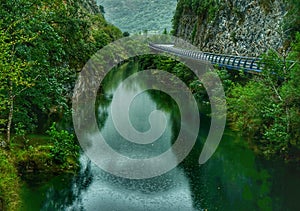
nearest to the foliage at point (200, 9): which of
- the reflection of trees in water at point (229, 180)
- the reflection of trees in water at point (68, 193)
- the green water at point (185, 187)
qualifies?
the green water at point (185, 187)

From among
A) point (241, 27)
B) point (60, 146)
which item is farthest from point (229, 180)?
point (241, 27)

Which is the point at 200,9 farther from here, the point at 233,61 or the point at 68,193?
the point at 68,193

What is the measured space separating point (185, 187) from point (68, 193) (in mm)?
7191

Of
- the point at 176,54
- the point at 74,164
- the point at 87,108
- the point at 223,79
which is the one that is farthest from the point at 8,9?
the point at 176,54

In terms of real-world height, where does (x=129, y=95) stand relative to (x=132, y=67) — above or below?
below

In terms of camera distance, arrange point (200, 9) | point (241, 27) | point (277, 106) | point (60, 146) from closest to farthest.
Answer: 1. point (60, 146)
2. point (277, 106)
3. point (241, 27)
4. point (200, 9)

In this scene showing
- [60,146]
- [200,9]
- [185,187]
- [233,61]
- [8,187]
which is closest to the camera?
[8,187]

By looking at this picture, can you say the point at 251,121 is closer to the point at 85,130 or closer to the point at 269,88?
the point at 269,88

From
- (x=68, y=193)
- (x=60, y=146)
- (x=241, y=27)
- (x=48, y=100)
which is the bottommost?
(x=68, y=193)

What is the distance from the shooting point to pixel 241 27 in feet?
201

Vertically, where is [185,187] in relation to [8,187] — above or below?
above

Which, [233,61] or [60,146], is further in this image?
[233,61]

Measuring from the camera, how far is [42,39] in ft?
87.0

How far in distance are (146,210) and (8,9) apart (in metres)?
14.7
